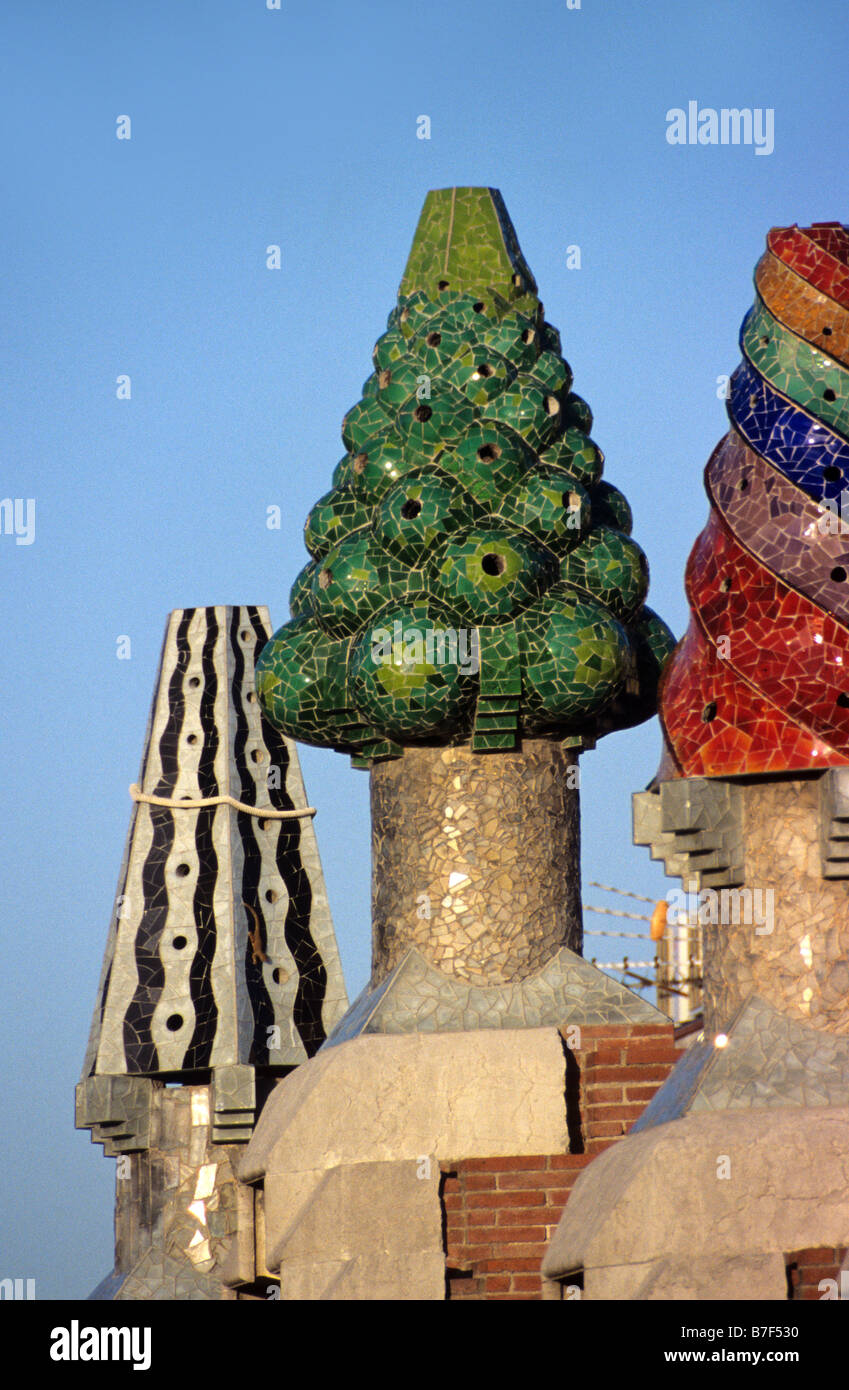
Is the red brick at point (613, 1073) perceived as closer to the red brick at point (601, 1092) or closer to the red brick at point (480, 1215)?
the red brick at point (601, 1092)

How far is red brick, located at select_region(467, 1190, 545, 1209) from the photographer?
1196cm

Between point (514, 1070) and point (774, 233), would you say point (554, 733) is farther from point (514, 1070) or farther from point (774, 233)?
point (774, 233)

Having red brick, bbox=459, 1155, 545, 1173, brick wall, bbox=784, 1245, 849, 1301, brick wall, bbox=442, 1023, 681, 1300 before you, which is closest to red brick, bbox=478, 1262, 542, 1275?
brick wall, bbox=442, 1023, 681, 1300

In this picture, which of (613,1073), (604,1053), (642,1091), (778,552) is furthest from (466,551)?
(642,1091)

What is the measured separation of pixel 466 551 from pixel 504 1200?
3.26 metres

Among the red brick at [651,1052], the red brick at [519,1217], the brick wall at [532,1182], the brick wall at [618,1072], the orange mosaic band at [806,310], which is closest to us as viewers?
the orange mosaic band at [806,310]

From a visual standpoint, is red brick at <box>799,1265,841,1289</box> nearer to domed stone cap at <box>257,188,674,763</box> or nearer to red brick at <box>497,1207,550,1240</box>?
red brick at <box>497,1207,550,1240</box>

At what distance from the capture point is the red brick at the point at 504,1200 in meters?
12.0

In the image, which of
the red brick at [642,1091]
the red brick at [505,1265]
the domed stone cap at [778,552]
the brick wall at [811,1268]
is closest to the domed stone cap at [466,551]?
the domed stone cap at [778,552]

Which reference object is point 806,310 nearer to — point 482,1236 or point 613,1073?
point 613,1073

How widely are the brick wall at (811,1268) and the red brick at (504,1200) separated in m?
2.05

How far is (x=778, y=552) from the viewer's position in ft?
37.1

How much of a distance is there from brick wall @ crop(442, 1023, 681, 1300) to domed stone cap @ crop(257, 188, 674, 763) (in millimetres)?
1729
